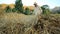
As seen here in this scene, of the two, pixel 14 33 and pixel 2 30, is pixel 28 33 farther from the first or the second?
pixel 2 30

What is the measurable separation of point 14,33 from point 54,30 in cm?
178

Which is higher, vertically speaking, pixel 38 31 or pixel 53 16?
pixel 53 16

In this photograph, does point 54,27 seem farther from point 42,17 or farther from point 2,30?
point 2,30

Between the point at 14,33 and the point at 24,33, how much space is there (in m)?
0.48

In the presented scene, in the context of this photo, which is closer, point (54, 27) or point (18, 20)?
point (54, 27)

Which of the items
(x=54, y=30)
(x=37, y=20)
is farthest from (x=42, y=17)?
(x=54, y=30)

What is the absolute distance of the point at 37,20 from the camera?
9.26m

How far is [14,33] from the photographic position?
353 inches

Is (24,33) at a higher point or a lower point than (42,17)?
lower

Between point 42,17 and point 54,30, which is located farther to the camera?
point 42,17

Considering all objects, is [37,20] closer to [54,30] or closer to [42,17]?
[42,17]

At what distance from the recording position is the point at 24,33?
28.9ft

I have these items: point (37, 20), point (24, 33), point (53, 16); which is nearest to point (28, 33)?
point (24, 33)

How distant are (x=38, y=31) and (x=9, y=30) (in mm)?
1324
